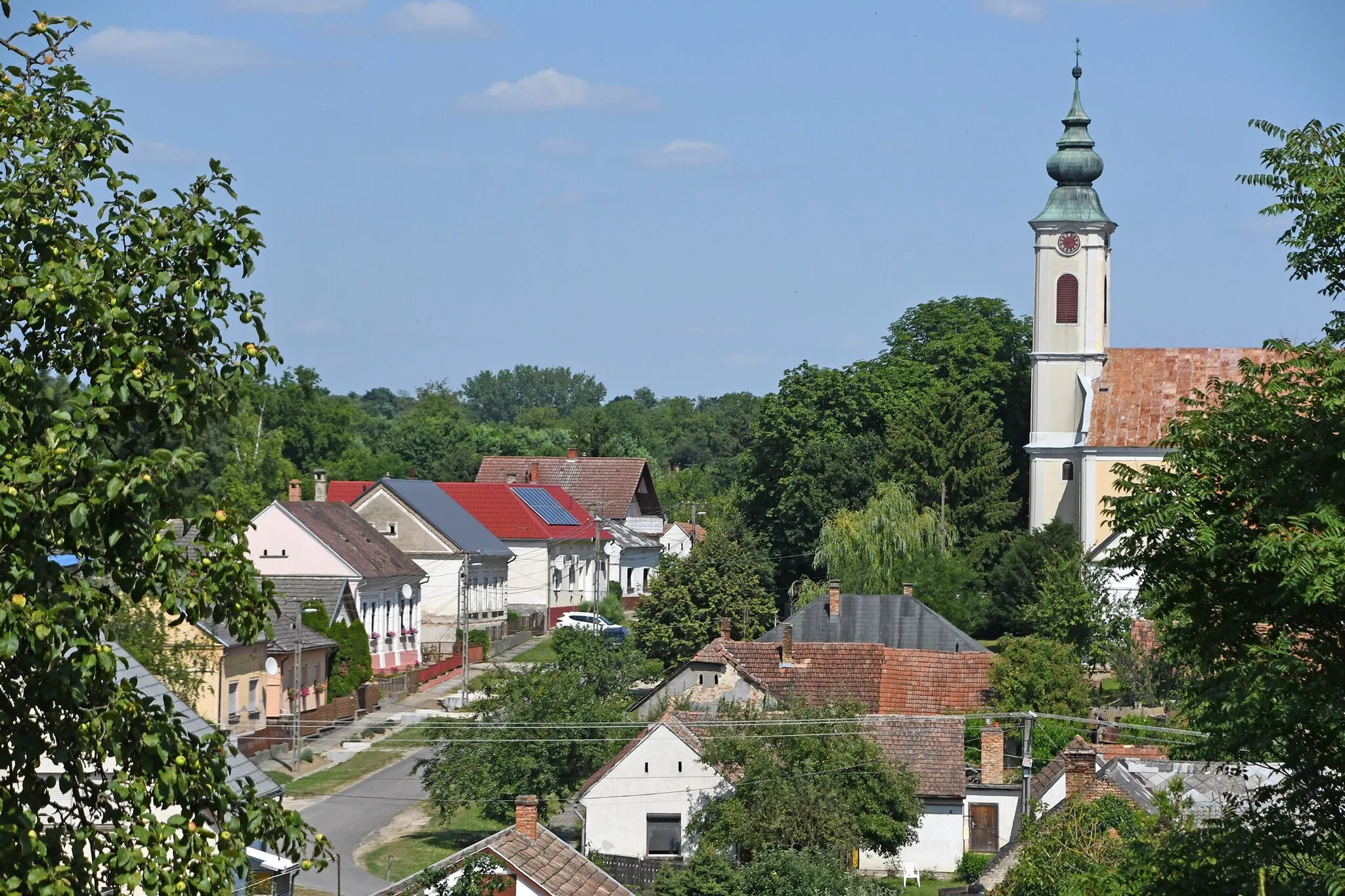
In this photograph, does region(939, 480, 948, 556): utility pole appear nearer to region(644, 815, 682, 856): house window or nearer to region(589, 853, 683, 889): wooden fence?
region(644, 815, 682, 856): house window

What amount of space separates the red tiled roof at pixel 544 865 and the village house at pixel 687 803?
909cm

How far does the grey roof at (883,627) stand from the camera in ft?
152

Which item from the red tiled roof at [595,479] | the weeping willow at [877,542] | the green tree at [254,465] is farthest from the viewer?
the red tiled roof at [595,479]

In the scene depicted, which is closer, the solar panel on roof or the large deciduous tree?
the large deciduous tree

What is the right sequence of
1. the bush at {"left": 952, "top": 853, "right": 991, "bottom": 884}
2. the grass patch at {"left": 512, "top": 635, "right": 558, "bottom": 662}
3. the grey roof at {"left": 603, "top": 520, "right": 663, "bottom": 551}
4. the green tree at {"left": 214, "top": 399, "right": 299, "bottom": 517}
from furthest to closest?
the grey roof at {"left": 603, "top": 520, "right": 663, "bottom": 551}, the green tree at {"left": 214, "top": 399, "right": 299, "bottom": 517}, the grass patch at {"left": 512, "top": 635, "right": 558, "bottom": 662}, the bush at {"left": 952, "top": 853, "right": 991, "bottom": 884}

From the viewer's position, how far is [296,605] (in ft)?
148

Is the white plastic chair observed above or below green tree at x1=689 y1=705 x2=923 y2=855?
below

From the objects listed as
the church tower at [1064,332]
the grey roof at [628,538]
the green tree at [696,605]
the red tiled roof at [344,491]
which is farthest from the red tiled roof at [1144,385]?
the red tiled roof at [344,491]

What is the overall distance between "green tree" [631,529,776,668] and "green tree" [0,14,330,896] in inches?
1709

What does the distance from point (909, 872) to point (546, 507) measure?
144 ft

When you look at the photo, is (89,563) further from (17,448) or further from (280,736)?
(280,736)

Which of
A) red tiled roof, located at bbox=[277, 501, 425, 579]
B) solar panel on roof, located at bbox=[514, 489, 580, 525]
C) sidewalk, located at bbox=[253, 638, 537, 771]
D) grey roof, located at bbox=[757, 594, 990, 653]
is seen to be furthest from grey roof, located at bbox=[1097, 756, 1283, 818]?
solar panel on roof, located at bbox=[514, 489, 580, 525]

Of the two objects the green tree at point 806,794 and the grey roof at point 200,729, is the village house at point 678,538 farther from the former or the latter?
the grey roof at point 200,729

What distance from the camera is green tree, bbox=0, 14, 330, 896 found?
658 centimetres
